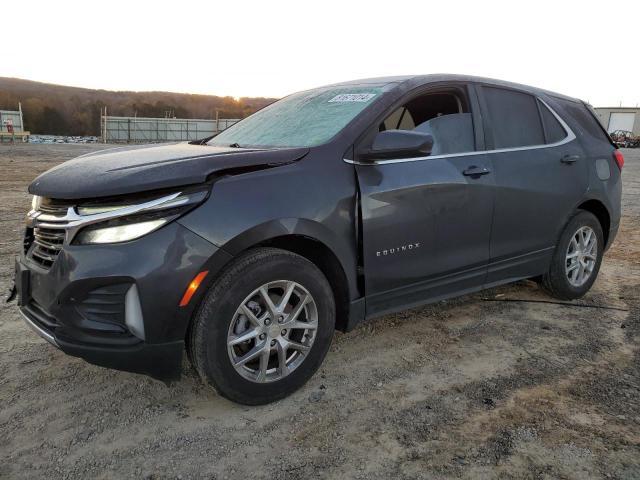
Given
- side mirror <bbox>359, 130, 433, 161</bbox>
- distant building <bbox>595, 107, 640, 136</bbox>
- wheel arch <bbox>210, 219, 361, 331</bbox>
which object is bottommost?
wheel arch <bbox>210, 219, 361, 331</bbox>

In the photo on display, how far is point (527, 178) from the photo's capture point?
374 cm

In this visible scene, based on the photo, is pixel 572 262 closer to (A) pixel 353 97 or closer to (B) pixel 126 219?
(A) pixel 353 97

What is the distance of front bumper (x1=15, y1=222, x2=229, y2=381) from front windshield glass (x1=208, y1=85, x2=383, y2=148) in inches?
41.3

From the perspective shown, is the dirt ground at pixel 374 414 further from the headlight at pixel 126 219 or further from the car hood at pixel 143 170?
the car hood at pixel 143 170

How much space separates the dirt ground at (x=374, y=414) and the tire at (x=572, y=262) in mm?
491

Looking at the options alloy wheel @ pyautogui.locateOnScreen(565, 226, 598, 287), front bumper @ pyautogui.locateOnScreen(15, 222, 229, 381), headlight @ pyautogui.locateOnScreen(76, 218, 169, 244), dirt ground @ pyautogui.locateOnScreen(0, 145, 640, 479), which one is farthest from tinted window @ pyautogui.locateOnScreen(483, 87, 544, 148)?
headlight @ pyautogui.locateOnScreen(76, 218, 169, 244)

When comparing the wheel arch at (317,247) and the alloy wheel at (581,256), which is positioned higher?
the wheel arch at (317,247)

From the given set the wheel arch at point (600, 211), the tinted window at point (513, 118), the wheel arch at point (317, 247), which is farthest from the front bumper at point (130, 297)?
the wheel arch at point (600, 211)

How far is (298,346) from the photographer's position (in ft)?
8.94

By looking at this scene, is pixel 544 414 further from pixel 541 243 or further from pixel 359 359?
pixel 541 243

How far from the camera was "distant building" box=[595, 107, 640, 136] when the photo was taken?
62.1m

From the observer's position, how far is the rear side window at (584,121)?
4.30 m

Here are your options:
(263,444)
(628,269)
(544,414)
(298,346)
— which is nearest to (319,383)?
(298,346)

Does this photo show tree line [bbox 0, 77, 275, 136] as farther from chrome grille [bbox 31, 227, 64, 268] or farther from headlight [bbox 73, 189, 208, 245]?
headlight [bbox 73, 189, 208, 245]
